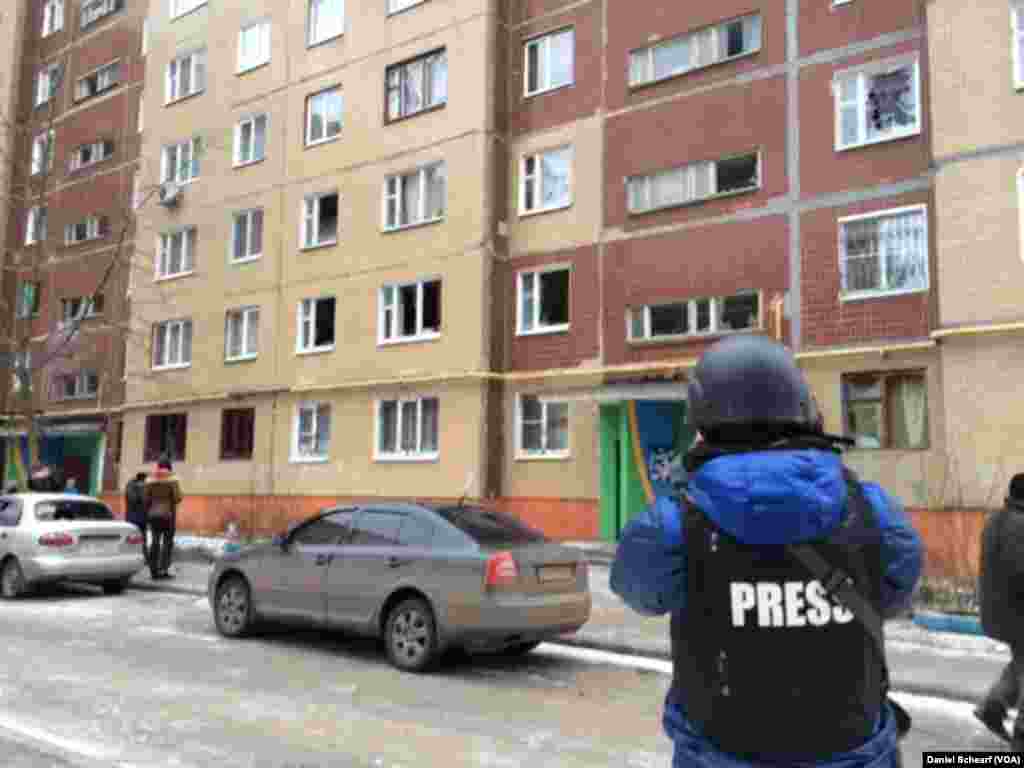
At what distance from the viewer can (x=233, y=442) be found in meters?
24.6

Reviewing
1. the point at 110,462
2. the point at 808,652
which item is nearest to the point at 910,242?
the point at 808,652

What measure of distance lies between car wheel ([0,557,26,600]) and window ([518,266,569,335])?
1051 centimetres

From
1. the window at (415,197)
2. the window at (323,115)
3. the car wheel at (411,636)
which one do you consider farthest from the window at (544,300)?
the car wheel at (411,636)

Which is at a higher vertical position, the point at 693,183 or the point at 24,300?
the point at 24,300

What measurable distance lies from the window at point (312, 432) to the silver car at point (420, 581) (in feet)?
40.9

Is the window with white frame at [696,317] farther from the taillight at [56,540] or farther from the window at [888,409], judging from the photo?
the taillight at [56,540]

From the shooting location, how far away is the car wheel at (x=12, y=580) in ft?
43.9

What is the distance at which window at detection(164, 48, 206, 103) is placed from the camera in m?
27.2

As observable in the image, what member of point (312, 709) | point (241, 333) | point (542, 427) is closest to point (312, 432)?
point (241, 333)

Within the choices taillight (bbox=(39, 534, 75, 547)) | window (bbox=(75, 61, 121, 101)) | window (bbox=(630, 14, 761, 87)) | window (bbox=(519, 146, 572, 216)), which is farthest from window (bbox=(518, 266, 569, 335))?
window (bbox=(75, 61, 121, 101))

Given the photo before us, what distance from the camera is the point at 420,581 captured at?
28.5ft

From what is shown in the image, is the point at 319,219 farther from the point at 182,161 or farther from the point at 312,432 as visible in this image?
the point at 182,161

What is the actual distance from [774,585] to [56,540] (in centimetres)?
1330

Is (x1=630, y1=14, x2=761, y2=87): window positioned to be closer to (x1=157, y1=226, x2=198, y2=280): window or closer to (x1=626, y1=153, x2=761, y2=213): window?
(x1=626, y1=153, x2=761, y2=213): window
